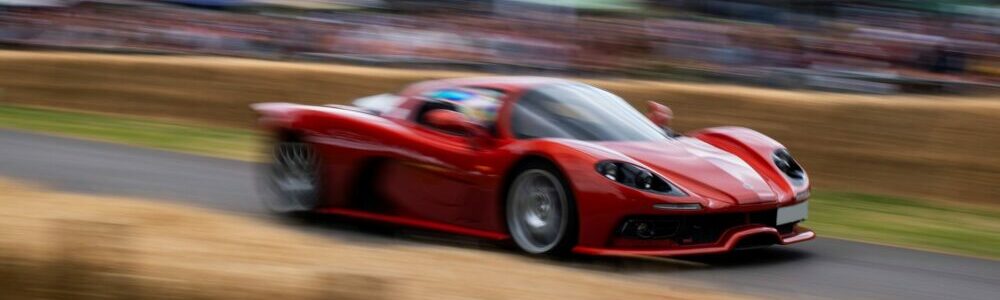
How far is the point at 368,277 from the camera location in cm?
407

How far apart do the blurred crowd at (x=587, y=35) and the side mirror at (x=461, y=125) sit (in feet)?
15.7

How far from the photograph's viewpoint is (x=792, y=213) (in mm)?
7793

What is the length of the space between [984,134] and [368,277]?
734 cm

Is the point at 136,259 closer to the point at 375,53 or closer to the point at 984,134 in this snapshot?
the point at 984,134

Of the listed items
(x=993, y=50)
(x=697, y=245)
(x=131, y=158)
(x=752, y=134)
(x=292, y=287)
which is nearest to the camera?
(x=292, y=287)

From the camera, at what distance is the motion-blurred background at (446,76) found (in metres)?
4.91

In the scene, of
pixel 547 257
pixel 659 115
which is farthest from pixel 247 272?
pixel 659 115

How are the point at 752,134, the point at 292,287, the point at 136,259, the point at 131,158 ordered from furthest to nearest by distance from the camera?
the point at 131,158, the point at 752,134, the point at 136,259, the point at 292,287

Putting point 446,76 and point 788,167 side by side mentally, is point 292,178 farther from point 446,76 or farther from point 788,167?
point 446,76

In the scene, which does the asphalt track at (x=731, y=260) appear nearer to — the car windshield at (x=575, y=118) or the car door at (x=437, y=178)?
the car door at (x=437, y=178)

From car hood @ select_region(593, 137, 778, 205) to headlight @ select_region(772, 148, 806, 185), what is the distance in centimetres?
27

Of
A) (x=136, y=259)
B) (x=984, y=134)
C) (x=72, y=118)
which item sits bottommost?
(x=72, y=118)

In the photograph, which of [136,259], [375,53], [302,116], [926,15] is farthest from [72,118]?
[136,259]

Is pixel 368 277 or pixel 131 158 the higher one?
pixel 368 277
